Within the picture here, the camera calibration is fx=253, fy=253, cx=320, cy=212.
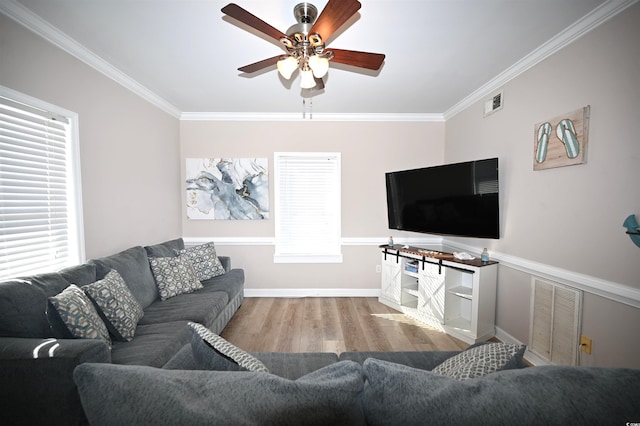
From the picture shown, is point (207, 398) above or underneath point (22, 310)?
above

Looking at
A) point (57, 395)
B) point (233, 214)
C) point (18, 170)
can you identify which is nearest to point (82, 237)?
point (18, 170)

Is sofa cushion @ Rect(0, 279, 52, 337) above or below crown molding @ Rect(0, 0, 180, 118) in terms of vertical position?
below

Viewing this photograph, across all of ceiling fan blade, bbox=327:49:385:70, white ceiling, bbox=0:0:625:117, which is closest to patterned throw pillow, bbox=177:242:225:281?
white ceiling, bbox=0:0:625:117

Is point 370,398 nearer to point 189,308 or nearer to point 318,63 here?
point 318,63

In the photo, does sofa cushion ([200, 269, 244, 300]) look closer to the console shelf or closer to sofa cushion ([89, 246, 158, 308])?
sofa cushion ([89, 246, 158, 308])

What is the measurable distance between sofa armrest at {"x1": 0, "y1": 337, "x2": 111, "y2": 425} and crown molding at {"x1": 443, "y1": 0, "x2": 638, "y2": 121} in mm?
3778

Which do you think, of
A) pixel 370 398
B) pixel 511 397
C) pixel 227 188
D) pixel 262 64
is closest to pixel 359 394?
pixel 370 398

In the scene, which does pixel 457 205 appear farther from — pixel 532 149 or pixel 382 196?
pixel 382 196

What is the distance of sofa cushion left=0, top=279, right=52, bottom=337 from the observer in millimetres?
1386

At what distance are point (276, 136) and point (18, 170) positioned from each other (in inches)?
106

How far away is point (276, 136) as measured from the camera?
12.7ft

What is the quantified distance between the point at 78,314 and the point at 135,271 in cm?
91

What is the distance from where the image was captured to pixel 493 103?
282cm

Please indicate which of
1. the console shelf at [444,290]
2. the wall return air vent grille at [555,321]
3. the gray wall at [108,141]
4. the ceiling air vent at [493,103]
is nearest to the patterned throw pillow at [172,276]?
the gray wall at [108,141]
